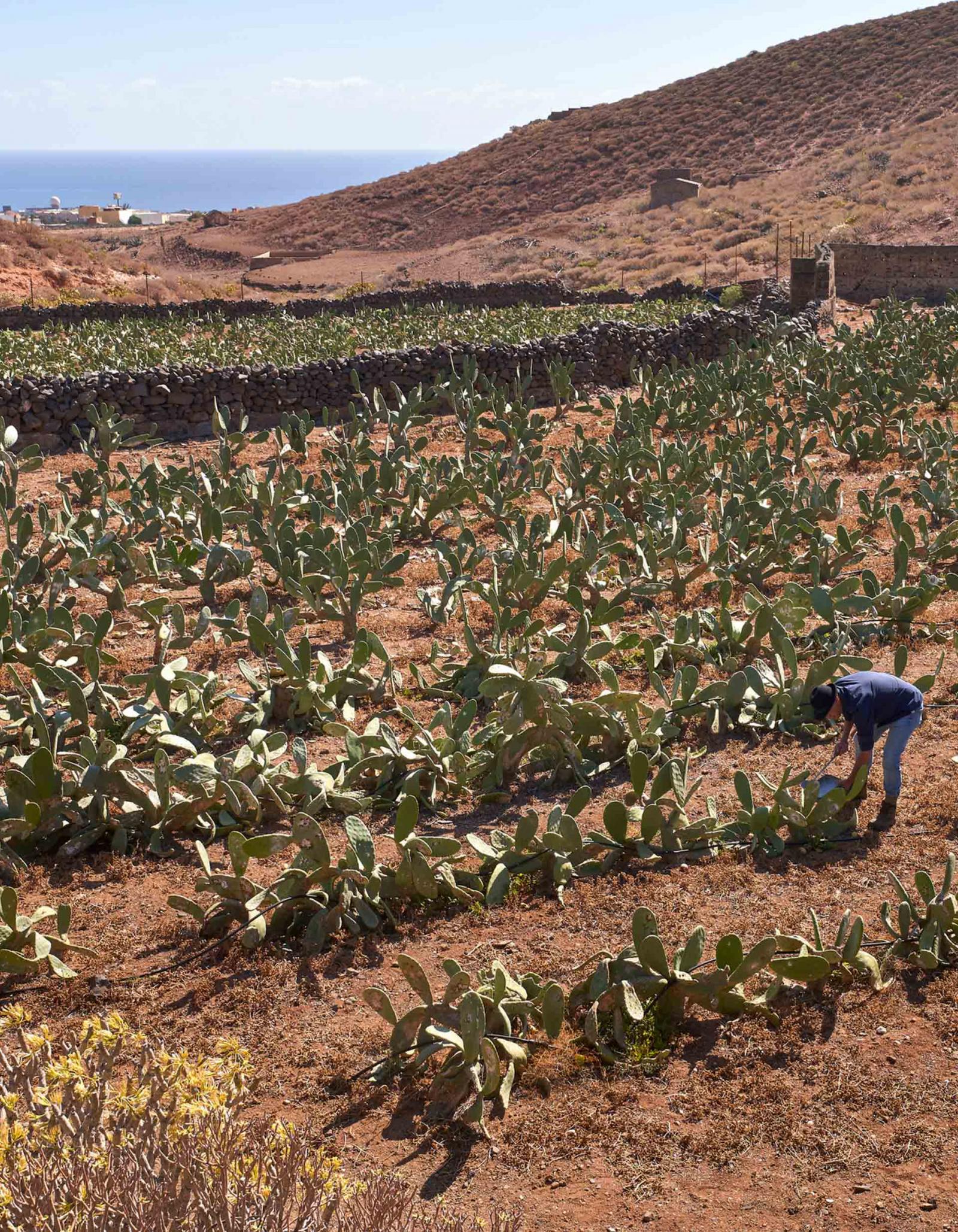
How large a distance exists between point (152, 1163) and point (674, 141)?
5918 centimetres

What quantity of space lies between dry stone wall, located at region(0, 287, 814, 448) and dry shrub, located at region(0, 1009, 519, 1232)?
40.7 feet

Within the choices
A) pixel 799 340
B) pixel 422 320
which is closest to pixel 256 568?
pixel 799 340

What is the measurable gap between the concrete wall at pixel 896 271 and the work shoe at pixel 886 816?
22035 mm

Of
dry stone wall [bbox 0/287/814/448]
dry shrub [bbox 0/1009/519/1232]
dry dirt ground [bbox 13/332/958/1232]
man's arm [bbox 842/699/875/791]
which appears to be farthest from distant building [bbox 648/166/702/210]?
dry shrub [bbox 0/1009/519/1232]

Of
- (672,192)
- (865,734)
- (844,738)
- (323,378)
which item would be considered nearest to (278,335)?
(323,378)

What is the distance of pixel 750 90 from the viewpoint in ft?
189

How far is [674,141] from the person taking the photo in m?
55.6

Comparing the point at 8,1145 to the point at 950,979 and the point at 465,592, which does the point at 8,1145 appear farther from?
the point at 465,592

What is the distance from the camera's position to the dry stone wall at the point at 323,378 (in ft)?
46.8

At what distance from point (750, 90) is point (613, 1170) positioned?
2449 inches

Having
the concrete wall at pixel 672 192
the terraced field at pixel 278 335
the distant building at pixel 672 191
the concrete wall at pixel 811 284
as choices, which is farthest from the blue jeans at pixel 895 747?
the concrete wall at pixel 672 192

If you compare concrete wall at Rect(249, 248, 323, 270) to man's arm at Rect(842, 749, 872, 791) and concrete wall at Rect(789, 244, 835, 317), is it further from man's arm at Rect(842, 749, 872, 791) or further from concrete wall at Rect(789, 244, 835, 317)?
man's arm at Rect(842, 749, 872, 791)

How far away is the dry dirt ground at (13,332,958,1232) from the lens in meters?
3.37

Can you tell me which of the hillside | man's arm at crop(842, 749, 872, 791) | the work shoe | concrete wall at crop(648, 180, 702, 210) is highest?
the hillside
